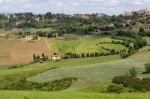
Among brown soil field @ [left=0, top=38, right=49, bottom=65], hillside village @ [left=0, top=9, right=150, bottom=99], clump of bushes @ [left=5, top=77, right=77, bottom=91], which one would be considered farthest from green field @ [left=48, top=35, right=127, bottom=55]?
clump of bushes @ [left=5, top=77, right=77, bottom=91]

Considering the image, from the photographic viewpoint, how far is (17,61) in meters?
135

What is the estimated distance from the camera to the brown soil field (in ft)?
449

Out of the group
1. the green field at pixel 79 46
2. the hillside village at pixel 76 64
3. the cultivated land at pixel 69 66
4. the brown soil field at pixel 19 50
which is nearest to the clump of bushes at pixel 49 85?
the hillside village at pixel 76 64

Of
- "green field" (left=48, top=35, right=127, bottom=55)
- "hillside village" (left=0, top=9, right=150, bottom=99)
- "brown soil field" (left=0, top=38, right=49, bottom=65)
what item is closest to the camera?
"hillside village" (left=0, top=9, right=150, bottom=99)

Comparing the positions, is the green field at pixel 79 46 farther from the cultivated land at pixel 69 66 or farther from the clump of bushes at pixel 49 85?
the clump of bushes at pixel 49 85

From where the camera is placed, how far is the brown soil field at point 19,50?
449ft

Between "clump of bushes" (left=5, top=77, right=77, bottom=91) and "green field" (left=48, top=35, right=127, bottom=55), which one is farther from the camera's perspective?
"green field" (left=48, top=35, right=127, bottom=55)

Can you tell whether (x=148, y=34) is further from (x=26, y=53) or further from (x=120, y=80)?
(x=120, y=80)

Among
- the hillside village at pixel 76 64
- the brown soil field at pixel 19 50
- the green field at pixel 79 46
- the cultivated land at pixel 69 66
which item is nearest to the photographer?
the hillside village at pixel 76 64

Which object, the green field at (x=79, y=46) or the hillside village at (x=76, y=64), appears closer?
the hillside village at (x=76, y=64)

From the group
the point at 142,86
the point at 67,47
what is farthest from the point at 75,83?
the point at 67,47

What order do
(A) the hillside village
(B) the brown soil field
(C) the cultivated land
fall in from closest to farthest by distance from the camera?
(A) the hillside village < (C) the cultivated land < (B) the brown soil field

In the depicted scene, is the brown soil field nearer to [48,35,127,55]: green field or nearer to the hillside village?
the hillside village

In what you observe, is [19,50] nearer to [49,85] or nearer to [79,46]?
[79,46]
